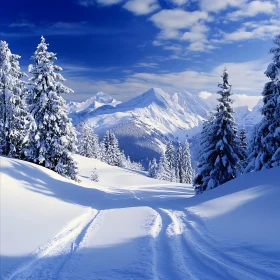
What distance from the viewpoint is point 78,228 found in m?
10.6

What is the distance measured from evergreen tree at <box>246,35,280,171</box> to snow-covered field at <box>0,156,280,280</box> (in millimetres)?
4632

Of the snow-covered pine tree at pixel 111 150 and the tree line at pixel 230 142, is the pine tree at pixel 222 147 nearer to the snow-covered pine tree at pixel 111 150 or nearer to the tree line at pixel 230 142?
the tree line at pixel 230 142

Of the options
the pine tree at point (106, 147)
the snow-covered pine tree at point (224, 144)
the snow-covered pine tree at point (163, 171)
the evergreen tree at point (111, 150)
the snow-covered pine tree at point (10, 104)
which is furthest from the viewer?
the pine tree at point (106, 147)

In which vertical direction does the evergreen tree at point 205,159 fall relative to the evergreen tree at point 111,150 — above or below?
below

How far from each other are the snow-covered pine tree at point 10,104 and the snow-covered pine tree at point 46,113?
2.69m

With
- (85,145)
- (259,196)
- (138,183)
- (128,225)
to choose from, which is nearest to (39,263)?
(128,225)

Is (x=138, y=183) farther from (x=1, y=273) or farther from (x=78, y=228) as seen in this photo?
(x=1, y=273)

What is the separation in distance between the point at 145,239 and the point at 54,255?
2865 millimetres

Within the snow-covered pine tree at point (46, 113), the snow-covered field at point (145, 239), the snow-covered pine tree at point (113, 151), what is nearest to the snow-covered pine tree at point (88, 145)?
the snow-covered pine tree at point (113, 151)

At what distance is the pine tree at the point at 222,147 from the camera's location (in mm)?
22922

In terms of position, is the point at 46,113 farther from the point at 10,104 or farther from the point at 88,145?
the point at 88,145

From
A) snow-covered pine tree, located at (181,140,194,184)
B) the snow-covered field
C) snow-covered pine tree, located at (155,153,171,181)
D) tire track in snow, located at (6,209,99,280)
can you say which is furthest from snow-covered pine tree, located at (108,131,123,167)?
tire track in snow, located at (6,209,99,280)

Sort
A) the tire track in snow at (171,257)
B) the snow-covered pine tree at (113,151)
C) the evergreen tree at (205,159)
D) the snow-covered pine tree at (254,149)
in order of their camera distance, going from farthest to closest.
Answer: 1. the snow-covered pine tree at (113,151)
2. the evergreen tree at (205,159)
3. the snow-covered pine tree at (254,149)
4. the tire track in snow at (171,257)

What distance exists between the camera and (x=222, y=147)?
2253 centimetres
